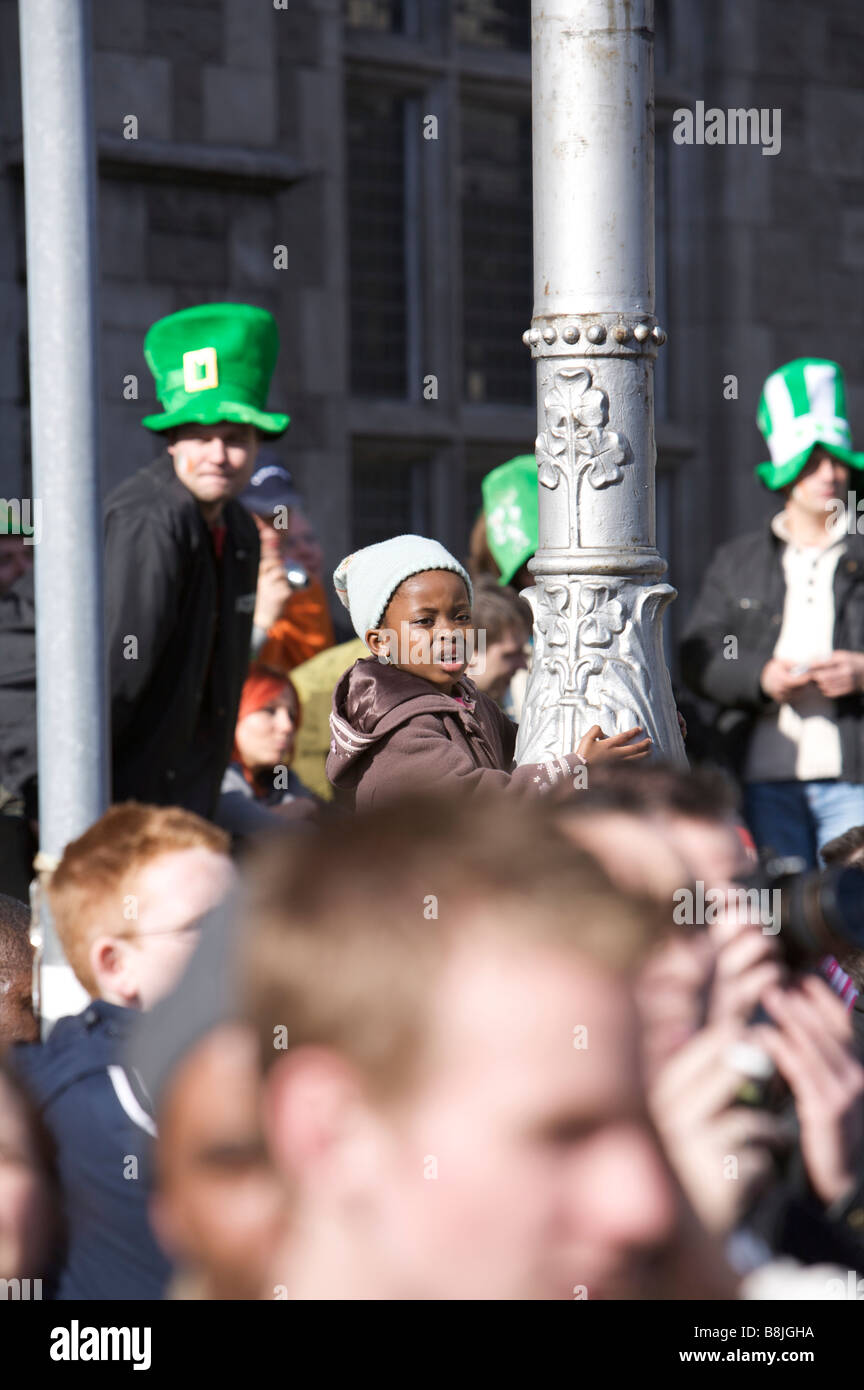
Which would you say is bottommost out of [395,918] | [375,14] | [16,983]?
[16,983]

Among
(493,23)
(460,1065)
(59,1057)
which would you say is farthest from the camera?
(493,23)

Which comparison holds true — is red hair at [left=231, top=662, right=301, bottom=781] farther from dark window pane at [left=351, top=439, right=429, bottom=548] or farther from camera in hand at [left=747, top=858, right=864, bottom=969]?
camera in hand at [left=747, top=858, right=864, bottom=969]

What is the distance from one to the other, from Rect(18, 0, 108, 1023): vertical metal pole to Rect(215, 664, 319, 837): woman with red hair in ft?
5.05

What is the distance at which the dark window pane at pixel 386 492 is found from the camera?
8.10 meters

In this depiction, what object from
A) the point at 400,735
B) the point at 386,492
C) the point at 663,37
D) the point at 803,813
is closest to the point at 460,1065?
the point at 400,735

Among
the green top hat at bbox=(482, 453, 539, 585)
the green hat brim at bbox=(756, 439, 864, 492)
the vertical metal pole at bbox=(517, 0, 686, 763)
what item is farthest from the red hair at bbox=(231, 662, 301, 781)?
the vertical metal pole at bbox=(517, 0, 686, 763)

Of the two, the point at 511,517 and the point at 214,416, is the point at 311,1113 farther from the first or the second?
the point at 511,517

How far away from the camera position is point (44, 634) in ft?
10.8

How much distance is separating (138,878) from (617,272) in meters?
1.21

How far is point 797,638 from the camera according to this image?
4.95 metres

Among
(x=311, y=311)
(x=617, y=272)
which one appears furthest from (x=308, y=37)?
(x=617, y=272)

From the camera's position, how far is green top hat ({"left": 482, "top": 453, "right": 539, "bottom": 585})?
545 cm

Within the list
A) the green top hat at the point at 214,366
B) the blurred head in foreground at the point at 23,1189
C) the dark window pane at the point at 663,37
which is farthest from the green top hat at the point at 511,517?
the blurred head in foreground at the point at 23,1189

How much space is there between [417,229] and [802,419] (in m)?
3.44
